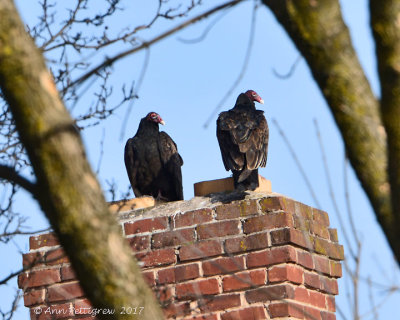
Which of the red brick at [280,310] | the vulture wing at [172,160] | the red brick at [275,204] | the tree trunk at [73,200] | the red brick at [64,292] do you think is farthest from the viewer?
the vulture wing at [172,160]

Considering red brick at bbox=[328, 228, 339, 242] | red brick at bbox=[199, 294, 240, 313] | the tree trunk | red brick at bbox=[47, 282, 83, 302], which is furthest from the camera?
red brick at bbox=[328, 228, 339, 242]

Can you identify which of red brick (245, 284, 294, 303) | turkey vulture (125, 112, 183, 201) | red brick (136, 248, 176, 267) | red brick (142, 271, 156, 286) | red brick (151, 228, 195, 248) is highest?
turkey vulture (125, 112, 183, 201)

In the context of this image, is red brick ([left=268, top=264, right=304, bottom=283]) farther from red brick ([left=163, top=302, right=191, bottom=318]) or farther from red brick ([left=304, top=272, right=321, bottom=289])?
red brick ([left=163, top=302, right=191, bottom=318])

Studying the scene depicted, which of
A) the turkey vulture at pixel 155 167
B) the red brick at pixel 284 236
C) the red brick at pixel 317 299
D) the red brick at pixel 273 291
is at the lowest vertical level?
the red brick at pixel 317 299

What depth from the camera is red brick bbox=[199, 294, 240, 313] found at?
324 cm

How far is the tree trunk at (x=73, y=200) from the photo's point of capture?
1.65 meters

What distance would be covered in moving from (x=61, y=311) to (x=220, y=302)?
827 mm

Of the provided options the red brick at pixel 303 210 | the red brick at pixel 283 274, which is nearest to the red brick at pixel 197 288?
the red brick at pixel 283 274

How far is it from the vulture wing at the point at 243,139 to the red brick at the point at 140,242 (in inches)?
57.9

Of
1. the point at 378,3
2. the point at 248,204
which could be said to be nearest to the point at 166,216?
the point at 248,204

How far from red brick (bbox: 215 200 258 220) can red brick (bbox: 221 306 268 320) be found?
43 cm

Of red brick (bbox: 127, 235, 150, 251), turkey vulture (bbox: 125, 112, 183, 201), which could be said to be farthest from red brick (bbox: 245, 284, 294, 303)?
turkey vulture (bbox: 125, 112, 183, 201)

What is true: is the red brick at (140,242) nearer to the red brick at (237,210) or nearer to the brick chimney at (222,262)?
the brick chimney at (222,262)

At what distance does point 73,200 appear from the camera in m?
1.65
